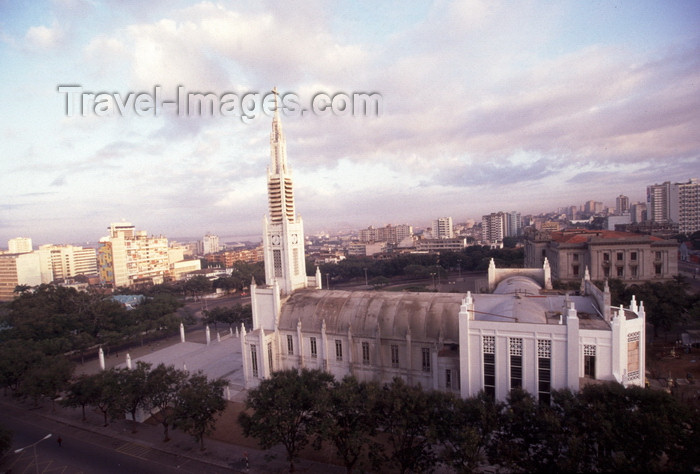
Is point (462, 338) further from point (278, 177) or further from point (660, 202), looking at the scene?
point (660, 202)

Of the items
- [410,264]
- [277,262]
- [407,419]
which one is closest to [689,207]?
[410,264]

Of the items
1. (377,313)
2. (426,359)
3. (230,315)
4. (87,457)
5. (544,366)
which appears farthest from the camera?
(230,315)

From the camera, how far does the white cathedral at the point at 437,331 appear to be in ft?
67.9

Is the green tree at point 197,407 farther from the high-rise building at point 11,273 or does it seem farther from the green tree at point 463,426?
the high-rise building at point 11,273

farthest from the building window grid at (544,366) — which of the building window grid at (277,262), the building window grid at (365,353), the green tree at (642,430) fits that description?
the building window grid at (277,262)

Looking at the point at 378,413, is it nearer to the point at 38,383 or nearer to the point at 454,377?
the point at 454,377

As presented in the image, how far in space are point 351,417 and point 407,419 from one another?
10.4 feet

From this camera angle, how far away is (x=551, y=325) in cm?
2031

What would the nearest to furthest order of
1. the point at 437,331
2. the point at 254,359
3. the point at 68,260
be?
1. the point at 437,331
2. the point at 254,359
3. the point at 68,260

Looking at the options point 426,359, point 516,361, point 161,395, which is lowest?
point 161,395

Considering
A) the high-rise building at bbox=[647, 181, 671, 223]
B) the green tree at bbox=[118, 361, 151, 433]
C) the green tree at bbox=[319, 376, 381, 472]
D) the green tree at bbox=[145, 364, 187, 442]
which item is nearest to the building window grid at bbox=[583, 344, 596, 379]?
the green tree at bbox=[319, 376, 381, 472]

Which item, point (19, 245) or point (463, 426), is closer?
point (463, 426)

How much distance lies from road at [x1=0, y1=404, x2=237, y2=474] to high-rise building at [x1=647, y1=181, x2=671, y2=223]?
184596 millimetres

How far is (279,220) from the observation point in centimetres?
3909
